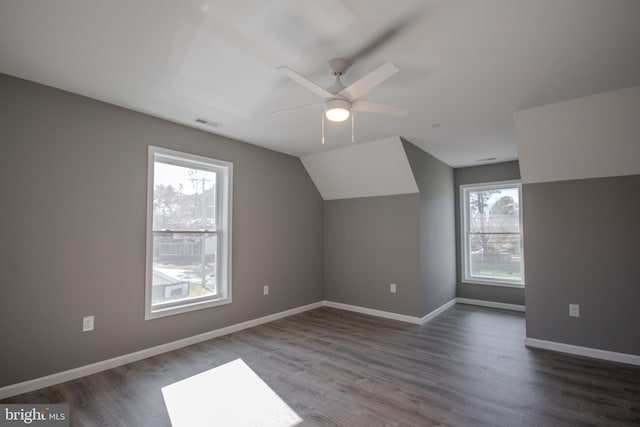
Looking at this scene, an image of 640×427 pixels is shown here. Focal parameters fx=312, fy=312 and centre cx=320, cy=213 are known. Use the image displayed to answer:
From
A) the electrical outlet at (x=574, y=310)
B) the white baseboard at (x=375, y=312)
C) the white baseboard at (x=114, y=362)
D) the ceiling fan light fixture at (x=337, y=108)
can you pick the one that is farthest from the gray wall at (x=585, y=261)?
the white baseboard at (x=114, y=362)

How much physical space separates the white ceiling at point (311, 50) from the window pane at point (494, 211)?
2729 mm

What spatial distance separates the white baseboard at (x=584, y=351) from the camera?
3.11m

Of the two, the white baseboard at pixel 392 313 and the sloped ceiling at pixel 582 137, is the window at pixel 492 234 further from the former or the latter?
the sloped ceiling at pixel 582 137

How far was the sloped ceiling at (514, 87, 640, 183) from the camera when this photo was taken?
9.54ft

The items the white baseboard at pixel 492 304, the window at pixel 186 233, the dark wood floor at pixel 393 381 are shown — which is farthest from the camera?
the white baseboard at pixel 492 304

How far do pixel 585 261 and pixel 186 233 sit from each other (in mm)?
4502

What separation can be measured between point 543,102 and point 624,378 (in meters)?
2.63

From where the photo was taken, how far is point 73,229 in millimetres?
2830

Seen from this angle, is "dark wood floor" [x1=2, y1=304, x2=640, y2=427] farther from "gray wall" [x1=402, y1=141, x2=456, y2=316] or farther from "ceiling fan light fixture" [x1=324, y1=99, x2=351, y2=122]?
"ceiling fan light fixture" [x1=324, y1=99, x2=351, y2=122]

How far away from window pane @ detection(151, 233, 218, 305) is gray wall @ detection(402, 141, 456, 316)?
291 centimetres

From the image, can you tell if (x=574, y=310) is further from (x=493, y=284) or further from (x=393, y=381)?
(x=393, y=381)

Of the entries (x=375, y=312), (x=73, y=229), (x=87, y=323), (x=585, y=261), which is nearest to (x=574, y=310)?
(x=585, y=261)

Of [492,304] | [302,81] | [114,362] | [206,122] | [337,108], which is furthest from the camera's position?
[492,304]

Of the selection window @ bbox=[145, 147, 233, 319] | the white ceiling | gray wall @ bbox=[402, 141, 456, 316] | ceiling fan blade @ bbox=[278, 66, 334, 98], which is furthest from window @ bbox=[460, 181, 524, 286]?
ceiling fan blade @ bbox=[278, 66, 334, 98]
